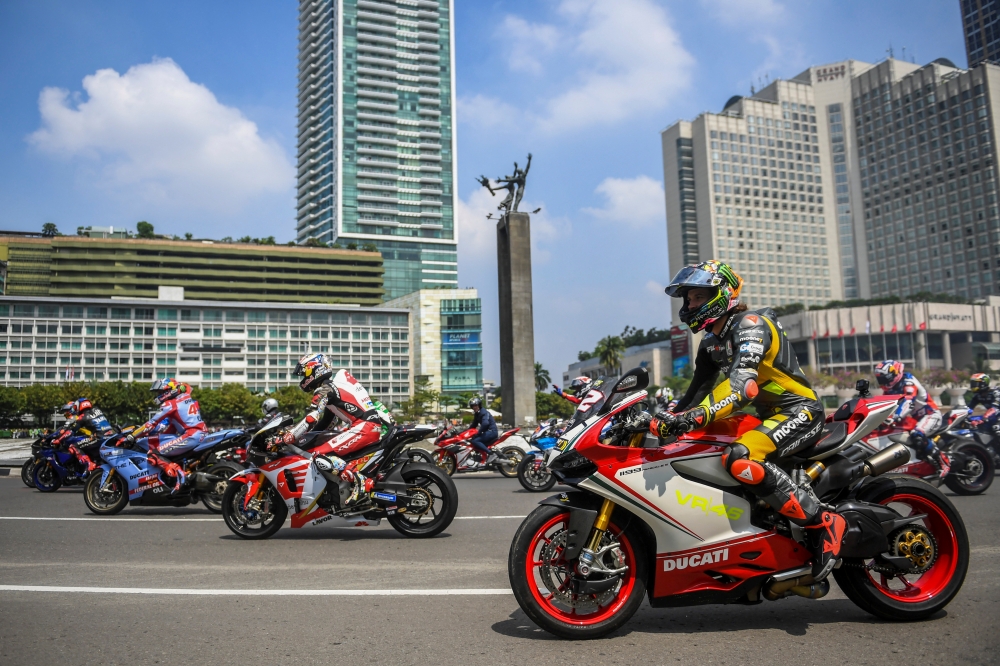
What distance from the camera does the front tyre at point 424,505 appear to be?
751 cm

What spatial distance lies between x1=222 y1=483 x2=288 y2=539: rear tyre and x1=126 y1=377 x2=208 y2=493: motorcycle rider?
9.04ft

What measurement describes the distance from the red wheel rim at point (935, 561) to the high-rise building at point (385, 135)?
17739cm

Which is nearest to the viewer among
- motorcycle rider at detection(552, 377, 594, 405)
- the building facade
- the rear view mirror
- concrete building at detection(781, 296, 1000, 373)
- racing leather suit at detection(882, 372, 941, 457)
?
the rear view mirror

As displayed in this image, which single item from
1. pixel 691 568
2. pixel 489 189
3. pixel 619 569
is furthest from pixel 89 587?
pixel 489 189

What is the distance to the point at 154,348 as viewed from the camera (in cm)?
11694

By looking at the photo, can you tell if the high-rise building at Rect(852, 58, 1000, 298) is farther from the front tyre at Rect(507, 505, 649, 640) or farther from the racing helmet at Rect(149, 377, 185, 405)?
the front tyre at Rect(507, 505, 649, 640)

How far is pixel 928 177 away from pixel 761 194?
32.0 meters

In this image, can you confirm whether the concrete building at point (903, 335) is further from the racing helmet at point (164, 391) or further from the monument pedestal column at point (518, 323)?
the racing helmet at point (164, 391)

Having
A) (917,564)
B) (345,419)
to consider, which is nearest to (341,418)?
(345,419)

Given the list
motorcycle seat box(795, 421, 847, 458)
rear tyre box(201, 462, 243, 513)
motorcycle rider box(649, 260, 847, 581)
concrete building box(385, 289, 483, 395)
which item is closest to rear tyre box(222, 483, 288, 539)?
rear tyre box(201, 462, 243, 513)

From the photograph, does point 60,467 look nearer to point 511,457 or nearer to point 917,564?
point 511,457

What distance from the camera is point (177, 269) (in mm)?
135000

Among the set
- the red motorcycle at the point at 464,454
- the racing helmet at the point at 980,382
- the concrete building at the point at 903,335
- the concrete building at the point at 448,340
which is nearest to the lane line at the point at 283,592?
the red motorcycle at the point at 464,454

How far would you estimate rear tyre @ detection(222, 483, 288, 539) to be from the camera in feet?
25.0
